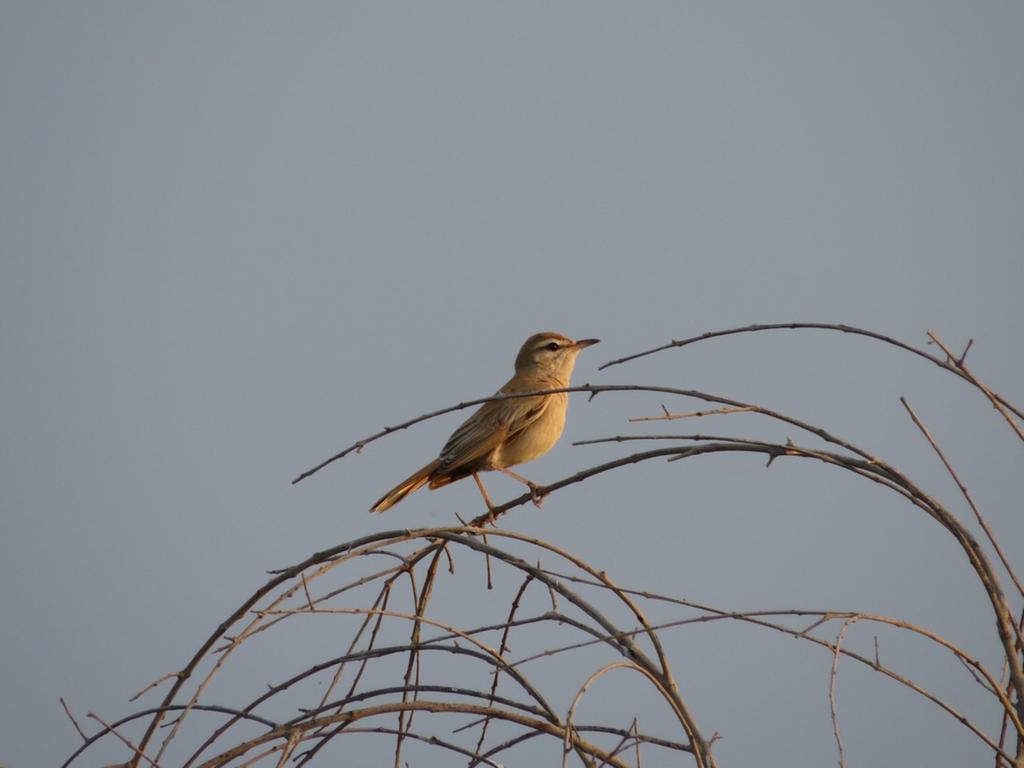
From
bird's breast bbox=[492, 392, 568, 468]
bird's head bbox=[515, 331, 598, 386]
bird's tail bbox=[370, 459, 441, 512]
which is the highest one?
bird's head bbox=[515, 331, 598, 386]

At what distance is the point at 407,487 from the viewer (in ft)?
23.6

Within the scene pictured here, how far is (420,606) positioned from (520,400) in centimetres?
324

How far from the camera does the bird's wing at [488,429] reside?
740cm

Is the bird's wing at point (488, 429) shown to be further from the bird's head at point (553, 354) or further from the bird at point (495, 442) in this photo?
the bird's head at point (553, 354)

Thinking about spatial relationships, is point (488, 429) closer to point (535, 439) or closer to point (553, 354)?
point (535, 439)

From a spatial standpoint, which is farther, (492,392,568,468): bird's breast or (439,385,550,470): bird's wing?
(492,392,568,468): bird's breast

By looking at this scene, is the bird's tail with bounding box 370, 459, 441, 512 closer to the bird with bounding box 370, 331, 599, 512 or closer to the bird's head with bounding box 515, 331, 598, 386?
the bird with bounding box 370, 331, 599, 512

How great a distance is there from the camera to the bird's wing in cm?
740

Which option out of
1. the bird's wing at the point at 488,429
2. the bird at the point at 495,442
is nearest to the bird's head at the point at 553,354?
the bird at the point at 495,442

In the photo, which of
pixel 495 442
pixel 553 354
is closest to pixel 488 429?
pixel 495 442

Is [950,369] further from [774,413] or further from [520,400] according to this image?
[520,400]

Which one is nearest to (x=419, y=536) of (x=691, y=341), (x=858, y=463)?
(x=691, y=341)

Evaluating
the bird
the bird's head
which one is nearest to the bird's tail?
the bird

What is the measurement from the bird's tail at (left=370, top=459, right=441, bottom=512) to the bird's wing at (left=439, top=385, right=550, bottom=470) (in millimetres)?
99
